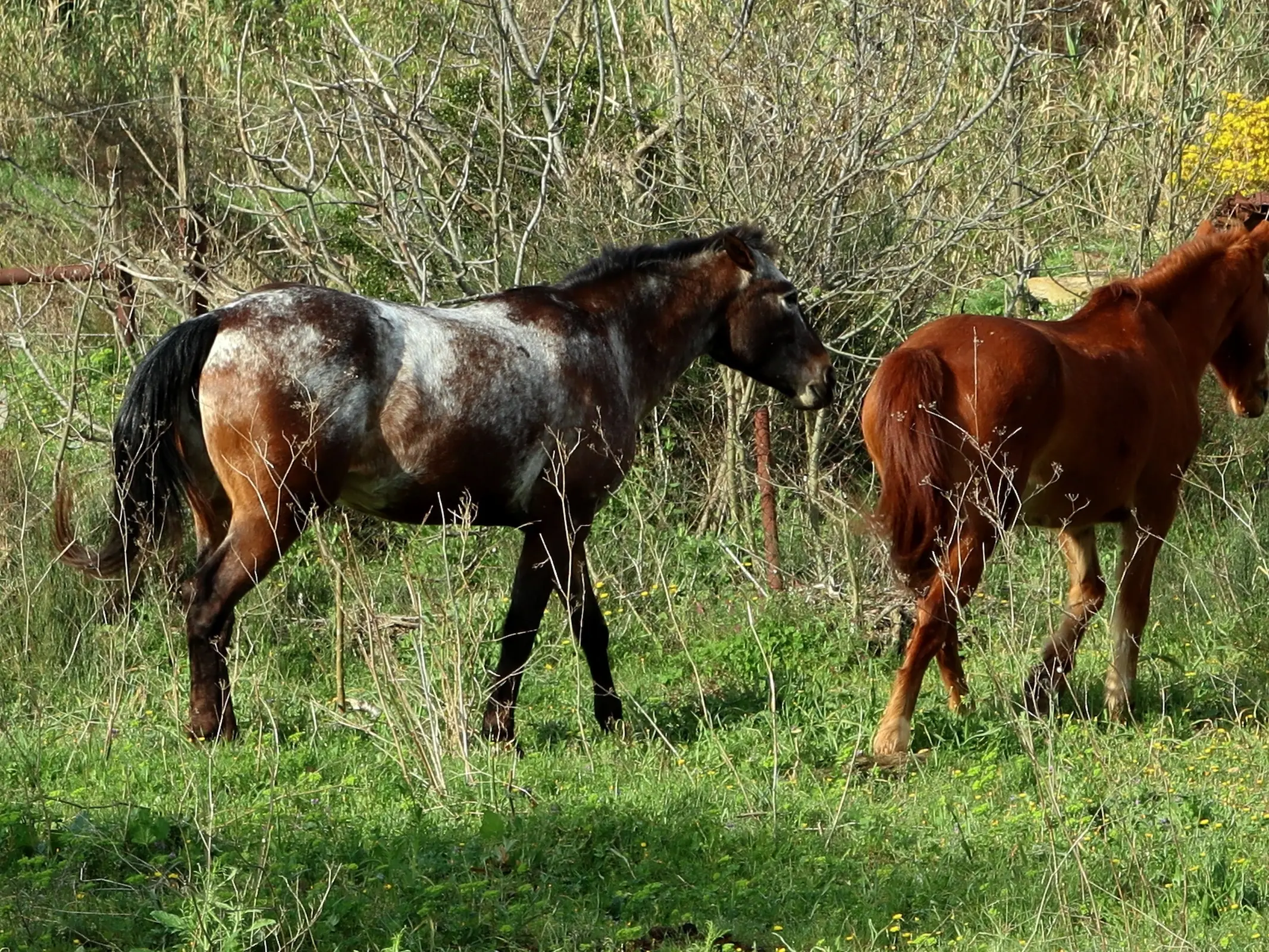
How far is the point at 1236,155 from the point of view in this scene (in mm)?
10094

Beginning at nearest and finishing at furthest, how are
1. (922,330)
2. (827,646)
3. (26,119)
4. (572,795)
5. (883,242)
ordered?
(572,795)
(922,330)
(827,646)
(883,242)
(26,119)

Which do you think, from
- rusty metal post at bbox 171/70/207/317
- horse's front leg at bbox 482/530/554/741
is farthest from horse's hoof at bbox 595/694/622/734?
rusty metal post at bbox 171/70/207/317

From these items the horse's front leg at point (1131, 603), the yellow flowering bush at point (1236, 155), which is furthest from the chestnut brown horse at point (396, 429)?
the yellow flowering bush at point (1236, 155)

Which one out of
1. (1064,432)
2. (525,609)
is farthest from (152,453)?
(1064,432)

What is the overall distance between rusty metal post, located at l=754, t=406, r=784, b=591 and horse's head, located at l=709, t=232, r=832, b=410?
1.20 meters

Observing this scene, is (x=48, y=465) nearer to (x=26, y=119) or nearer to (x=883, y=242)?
(x=26, y=119)

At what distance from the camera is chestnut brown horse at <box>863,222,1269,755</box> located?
19.5 ft

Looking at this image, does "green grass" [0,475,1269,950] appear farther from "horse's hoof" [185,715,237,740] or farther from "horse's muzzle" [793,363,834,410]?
"horse's muzzle" [793,363,834,410]

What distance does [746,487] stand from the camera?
29.4 feet

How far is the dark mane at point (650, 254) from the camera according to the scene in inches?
272

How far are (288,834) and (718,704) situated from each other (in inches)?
102

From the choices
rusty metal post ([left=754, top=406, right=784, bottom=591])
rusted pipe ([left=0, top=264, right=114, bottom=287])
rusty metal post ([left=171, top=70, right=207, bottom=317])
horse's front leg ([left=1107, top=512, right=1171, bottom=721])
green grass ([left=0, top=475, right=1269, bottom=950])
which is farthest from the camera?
rusted pipe ([left=0, top=264, right=114, bottom=287])

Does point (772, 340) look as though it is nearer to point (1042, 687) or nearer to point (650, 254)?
point (650, 254)

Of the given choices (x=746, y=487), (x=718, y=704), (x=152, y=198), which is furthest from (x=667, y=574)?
(x=152, y=198)
